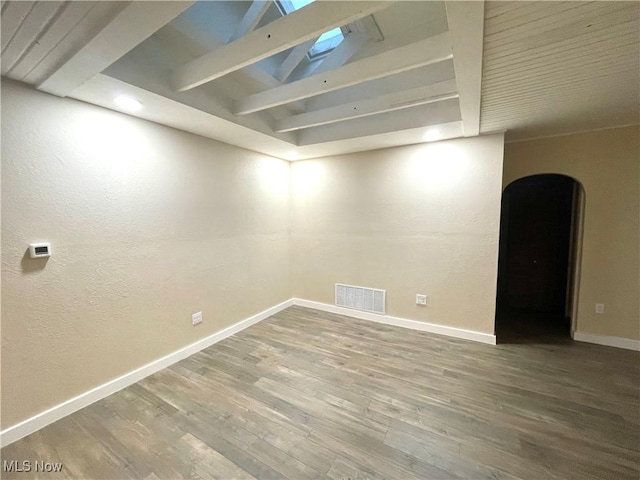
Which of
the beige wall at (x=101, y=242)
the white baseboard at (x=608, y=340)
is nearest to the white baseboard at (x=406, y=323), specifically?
the white baseboard at (x=608, y=340)

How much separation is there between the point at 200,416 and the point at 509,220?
494 cm

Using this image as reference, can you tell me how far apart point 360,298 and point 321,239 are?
1.07m

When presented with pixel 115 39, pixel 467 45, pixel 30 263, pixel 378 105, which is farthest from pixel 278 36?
pixel 30 263

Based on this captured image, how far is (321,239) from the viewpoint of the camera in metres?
4.17

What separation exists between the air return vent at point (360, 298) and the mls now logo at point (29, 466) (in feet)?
10.3

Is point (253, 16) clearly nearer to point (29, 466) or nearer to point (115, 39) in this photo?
point (115, 39)

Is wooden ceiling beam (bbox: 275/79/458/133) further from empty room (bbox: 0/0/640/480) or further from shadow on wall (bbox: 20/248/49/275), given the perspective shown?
shadow on wall (bbox: 20/248/49/275)

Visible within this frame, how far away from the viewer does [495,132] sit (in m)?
2.88

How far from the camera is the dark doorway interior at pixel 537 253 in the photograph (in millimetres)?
3908

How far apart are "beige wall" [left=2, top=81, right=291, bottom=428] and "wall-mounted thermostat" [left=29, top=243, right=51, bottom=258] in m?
0.04

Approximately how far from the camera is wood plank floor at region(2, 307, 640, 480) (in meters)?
1.58

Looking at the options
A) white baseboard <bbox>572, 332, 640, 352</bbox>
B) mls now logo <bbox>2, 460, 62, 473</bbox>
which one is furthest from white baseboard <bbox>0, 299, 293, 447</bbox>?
white baseboard <bbox>572, 332, 640, 352</bbox>

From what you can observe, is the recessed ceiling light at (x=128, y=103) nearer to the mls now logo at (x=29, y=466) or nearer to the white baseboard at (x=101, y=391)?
the white baseboard at (x=101, y=391)

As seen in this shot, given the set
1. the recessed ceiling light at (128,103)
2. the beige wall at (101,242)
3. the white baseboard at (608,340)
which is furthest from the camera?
the white baseboard at (608,340)
